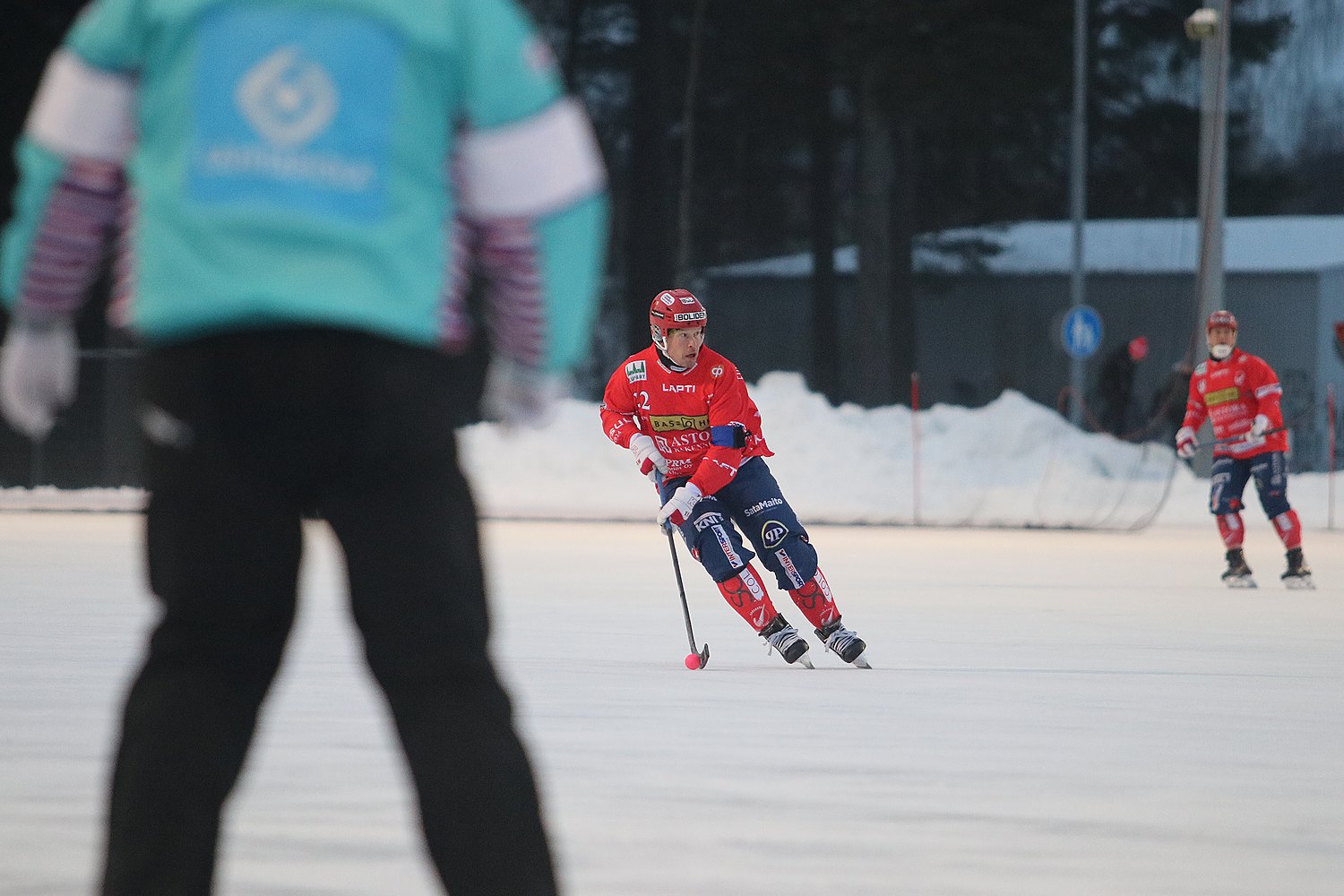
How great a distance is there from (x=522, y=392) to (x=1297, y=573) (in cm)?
1145

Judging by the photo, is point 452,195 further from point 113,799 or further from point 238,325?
point 113,799

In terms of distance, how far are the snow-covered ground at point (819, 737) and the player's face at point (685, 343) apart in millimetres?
1135

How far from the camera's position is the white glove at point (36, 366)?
2809mm

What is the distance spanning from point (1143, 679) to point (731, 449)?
1.86 meters

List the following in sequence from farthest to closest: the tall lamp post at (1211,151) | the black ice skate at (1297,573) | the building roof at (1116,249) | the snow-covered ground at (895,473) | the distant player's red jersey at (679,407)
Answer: the building roof at (1116,249), the tall lamp post at (1211,151), the snow-covered ground at (895,473), the black ice skate at (1297,573), the distant player's red jersey at (679,407)

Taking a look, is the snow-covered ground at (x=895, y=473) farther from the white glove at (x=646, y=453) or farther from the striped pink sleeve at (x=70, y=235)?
the striped pink sleeve at (x=70, y=235)

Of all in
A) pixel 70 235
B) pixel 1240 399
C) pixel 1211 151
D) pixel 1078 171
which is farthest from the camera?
pixel 1078 171

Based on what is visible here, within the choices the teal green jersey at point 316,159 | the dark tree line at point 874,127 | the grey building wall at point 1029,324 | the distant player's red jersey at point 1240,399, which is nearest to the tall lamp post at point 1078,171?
the dark tree line at point 874,127

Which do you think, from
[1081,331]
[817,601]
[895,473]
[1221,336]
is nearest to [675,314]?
[817,601]

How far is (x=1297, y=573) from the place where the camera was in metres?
13.4

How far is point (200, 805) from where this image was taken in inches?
107

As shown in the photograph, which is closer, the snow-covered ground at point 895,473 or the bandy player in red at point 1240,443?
the bandy player in red at point 1240,443

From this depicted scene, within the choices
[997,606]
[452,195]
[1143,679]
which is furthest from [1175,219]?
[452,195]

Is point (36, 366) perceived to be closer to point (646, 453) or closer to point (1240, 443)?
point (646, 453)
